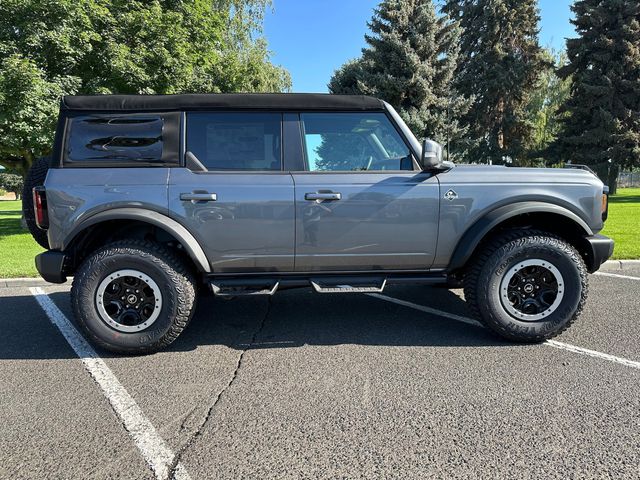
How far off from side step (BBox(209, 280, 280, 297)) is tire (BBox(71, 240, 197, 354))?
234 mm

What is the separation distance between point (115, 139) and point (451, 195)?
281 centimetres

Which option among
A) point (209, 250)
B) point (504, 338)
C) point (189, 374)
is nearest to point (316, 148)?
point (209, 250)

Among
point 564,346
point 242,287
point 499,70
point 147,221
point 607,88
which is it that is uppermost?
point 499,70

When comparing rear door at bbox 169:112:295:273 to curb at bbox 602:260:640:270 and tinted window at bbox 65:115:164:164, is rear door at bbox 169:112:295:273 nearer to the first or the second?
tinted window at bbox 65:115:164:164

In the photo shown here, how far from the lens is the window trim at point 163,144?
3.33m

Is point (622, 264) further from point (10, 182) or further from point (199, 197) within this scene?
point (10, 182)

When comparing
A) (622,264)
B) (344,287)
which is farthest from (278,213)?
(622,264)

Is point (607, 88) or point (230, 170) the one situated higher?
point (607, 88)

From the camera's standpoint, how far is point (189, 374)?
3.08 m

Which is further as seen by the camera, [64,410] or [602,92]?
[602,92]

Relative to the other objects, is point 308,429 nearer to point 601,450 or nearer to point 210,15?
point 601,450

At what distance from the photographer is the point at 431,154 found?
10.8 feet

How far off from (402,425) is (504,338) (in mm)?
1621

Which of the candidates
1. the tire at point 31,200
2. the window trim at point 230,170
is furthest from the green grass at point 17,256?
the window trim at point 230,170
